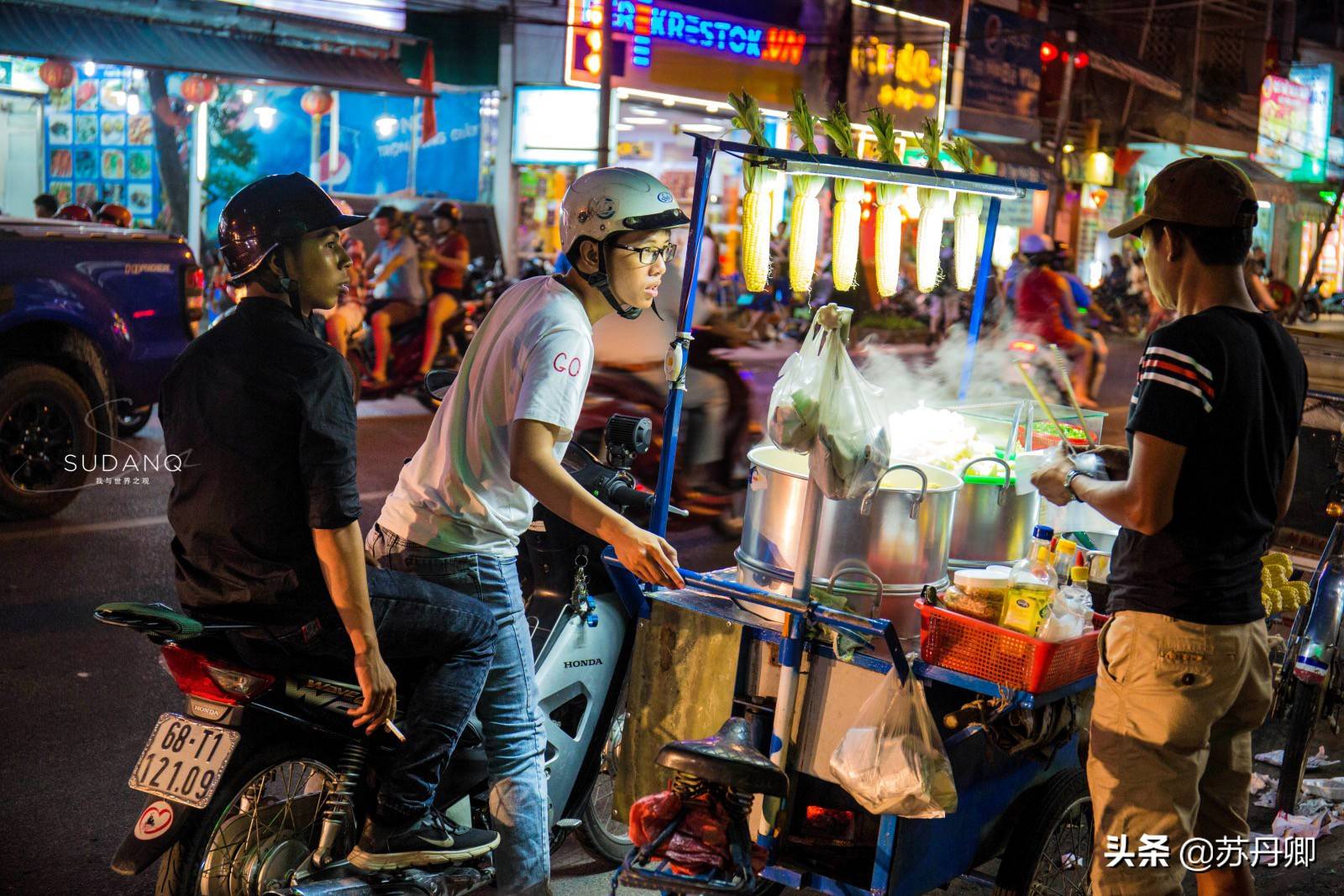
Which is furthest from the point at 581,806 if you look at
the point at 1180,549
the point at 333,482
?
the point at 1180,549

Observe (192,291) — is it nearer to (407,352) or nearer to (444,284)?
(407,352)

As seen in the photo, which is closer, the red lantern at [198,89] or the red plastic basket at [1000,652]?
the red plastic basket at [1000,652]

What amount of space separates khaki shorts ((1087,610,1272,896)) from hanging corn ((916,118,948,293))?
189cm

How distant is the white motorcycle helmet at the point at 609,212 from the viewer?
126 inches

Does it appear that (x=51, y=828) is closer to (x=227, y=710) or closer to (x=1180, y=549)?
(x=227, y=710)

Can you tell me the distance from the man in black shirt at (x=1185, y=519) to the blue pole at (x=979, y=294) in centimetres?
195

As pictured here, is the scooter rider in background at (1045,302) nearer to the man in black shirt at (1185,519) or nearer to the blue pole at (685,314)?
the blue pole at (685,314)

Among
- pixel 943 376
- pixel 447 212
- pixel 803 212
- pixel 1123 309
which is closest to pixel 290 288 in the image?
pixel 803 212

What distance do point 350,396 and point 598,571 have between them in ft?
4.15

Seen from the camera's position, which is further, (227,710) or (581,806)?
(581,806)

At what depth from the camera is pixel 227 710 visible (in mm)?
2881

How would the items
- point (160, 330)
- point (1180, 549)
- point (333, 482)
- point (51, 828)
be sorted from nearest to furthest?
point (333, 482), point (1180, 549), point (51, 828), point (160, 330)

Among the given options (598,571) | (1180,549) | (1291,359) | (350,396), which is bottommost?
(598,571)

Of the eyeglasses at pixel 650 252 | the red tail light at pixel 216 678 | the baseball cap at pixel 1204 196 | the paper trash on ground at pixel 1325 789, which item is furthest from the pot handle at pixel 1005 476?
the red tail light at pixel 216 678
